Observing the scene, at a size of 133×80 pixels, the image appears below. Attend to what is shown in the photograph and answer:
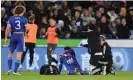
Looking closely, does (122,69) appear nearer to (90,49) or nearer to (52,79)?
(90,49)

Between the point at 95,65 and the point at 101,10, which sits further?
the point at 101,10

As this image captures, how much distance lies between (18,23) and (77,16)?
9.06m

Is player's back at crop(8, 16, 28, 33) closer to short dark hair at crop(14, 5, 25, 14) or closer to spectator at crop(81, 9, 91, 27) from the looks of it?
short dark hair at crop(14, 5, 25, 14)

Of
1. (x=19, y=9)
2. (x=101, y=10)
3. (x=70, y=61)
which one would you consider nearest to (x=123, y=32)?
(x=101, y=10)

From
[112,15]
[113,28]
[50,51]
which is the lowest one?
[50,51]

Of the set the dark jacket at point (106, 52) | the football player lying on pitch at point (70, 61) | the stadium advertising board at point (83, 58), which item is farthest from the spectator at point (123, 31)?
the football player lying on pitch at point (70, 61)

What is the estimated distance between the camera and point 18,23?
18.8 meters

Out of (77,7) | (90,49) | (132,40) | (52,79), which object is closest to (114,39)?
(132,40)

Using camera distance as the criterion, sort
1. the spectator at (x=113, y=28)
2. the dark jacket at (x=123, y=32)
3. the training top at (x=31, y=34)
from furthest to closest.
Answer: the spectator at (x=113, y=28)
the dark jacket at (x=123, y=32)
the training top at (x=31, y=34)

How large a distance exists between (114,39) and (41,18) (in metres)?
3.65

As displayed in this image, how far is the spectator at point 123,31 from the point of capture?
27047 mm

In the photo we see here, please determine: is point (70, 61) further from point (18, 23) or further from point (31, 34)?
point (18, 23)

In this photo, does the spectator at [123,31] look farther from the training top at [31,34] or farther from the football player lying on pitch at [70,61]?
the football player lying on pitch at [70,61]

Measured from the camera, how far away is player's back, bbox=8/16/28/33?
18750 millimetres
